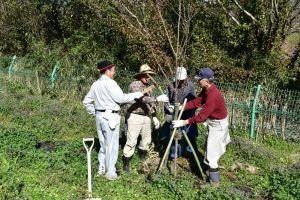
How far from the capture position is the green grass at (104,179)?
6027mm

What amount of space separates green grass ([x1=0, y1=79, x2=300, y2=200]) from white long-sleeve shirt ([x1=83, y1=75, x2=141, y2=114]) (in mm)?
987

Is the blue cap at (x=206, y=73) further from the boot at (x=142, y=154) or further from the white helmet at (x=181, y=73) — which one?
the boot at (x=142, y=154)

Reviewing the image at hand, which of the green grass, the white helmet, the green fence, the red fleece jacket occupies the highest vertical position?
the white helmet

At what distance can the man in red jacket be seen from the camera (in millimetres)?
6430

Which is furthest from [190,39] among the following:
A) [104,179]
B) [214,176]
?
[104,179]

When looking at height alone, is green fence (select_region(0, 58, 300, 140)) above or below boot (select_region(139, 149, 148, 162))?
above

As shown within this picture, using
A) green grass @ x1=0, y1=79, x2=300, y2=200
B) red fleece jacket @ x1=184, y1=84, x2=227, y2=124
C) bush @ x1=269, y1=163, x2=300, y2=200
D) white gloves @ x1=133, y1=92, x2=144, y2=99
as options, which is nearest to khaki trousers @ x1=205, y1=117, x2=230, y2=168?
red fleece jacket @ x1=184, y1=84, x2=227, y2=124

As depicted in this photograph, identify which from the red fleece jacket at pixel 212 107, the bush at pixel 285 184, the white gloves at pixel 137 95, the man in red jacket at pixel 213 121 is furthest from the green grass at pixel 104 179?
the white gloves at pixel 137 95

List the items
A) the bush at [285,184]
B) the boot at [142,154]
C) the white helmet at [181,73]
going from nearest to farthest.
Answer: the bush at [285,184] < the white helmet at [181,73] < the boot at [142,154]

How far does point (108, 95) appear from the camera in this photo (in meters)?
6.71

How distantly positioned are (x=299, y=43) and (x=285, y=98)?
293cm

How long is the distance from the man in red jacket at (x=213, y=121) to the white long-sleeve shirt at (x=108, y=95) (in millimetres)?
815

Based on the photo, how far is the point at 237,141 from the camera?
8.64m

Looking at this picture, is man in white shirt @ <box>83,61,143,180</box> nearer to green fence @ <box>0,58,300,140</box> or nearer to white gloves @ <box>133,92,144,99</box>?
white gloves @ <box>133,92,144,99</box>
